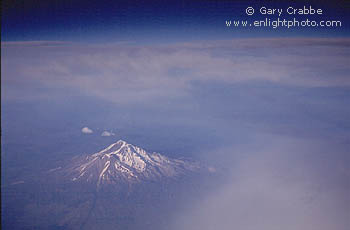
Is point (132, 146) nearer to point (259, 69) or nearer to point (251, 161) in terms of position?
point (251, 161)

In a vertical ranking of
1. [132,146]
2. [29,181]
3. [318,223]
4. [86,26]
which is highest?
[86,26]

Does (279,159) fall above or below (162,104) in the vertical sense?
below

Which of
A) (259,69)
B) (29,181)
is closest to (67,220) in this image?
(29,181)

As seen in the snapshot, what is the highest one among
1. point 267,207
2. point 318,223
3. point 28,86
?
point 28,86

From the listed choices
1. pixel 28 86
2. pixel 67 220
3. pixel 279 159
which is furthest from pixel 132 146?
pixel 279 159

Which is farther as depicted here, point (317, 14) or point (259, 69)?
point (259, 69)

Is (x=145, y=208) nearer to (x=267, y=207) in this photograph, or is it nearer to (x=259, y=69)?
(x=267, y=207)
